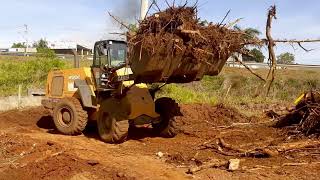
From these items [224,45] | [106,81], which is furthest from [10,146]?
[224,45]

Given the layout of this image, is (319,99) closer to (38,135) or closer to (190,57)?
(190,57)

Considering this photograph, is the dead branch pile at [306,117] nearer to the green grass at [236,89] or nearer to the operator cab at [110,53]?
the operator cab at [110,53]

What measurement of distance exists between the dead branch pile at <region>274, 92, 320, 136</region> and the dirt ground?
0.36m

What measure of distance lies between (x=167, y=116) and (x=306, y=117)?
3.41 meters

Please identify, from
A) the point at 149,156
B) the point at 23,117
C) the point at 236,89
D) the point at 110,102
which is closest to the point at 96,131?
the point at 110,102

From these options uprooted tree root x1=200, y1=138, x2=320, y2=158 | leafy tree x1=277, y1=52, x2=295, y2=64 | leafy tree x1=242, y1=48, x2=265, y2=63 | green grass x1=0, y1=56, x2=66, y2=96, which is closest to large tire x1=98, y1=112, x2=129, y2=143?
uprooted tree root x1=200, y1=138, x2=320, y2=158

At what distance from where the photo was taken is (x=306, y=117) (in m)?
11.7

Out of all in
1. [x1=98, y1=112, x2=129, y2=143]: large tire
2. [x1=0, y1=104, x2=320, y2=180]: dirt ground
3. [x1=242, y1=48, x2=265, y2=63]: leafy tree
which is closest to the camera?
[x1=0, y1=104, x2=320, y2=180]: dirt ground

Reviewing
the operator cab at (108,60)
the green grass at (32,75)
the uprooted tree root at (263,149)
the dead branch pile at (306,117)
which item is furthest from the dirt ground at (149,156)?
the green grass at (32,75)

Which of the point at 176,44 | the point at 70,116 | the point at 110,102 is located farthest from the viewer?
the point at 70,116

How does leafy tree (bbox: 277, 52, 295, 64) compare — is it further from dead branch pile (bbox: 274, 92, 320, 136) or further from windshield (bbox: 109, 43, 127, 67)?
windshield (bbox: 109, 43, 127, 67)

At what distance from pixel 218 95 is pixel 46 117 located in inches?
368

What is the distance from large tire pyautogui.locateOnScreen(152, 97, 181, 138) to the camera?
1245cm

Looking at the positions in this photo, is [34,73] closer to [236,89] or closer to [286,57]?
[236,89]
